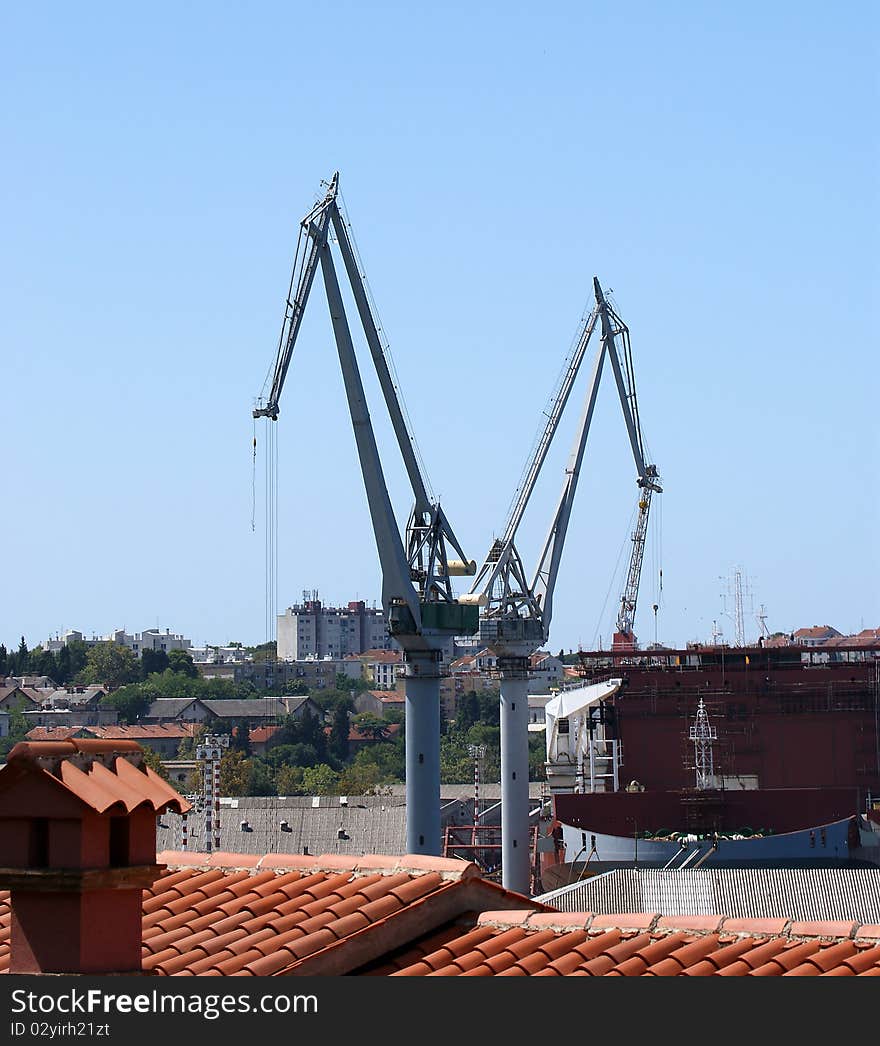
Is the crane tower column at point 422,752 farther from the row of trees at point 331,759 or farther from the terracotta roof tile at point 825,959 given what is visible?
the row of trees at point 331,759

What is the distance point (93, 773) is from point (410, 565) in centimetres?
4770

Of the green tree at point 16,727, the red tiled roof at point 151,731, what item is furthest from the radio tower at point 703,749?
the green tree at point 16,727

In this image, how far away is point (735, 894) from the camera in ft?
119

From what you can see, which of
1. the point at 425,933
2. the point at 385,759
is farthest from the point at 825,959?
the point at 385,759

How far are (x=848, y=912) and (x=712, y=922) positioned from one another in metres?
25.9

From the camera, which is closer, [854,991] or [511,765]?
[854,991]

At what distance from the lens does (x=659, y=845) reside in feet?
211

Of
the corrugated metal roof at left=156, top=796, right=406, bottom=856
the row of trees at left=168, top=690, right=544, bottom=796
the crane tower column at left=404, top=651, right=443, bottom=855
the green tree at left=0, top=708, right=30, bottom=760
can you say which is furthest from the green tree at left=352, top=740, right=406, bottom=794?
the crane tower column at left=404, top=651, right=443, bottom=855

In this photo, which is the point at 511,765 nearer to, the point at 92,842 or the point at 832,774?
the point at 832,774

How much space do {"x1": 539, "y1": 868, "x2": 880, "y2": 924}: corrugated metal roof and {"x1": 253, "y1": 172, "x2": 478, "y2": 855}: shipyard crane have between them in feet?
49.3

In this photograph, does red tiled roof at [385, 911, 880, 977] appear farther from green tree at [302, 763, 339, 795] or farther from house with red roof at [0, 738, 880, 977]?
green tree at [302, 763, 339, 795]

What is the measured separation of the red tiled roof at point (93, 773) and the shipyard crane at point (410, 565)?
45.0 meters

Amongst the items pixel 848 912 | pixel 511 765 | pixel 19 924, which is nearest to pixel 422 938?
pixel 19 924

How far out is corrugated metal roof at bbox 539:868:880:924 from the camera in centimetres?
3519
